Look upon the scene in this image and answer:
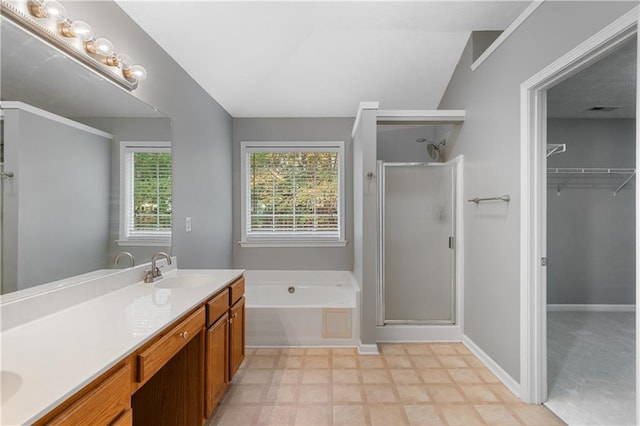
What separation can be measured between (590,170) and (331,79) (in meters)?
3.33

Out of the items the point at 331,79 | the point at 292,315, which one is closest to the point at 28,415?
the point at 292,315

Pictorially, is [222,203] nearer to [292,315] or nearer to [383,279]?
[292,315]

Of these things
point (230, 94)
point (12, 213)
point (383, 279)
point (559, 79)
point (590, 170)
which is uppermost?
point (230, 94)

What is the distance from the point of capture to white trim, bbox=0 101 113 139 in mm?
1194

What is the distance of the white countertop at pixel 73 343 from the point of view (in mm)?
756

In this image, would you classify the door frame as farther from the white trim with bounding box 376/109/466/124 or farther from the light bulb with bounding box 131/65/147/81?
the light bulb with bounding box 131/65/147/81

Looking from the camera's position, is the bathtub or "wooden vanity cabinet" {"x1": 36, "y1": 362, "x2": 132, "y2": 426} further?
the bathtub

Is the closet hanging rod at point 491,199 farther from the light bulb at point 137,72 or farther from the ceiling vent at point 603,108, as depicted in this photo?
the light bulb at point 137,72

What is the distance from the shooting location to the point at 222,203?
11.5 ft

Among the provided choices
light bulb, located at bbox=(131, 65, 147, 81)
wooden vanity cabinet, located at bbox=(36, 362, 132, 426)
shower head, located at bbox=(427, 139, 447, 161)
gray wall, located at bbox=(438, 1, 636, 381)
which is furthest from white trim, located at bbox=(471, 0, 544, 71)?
wooden vanity cabinet, located at bbox=(36, 362, 132, 426)

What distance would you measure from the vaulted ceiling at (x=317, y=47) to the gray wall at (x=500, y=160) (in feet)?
1.39

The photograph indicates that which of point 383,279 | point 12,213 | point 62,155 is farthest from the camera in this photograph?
point 383,279

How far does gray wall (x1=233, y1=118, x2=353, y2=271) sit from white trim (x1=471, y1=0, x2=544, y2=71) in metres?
1.55

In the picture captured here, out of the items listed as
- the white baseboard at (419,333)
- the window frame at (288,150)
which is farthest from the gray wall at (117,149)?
the white baseboard at (419,333)
